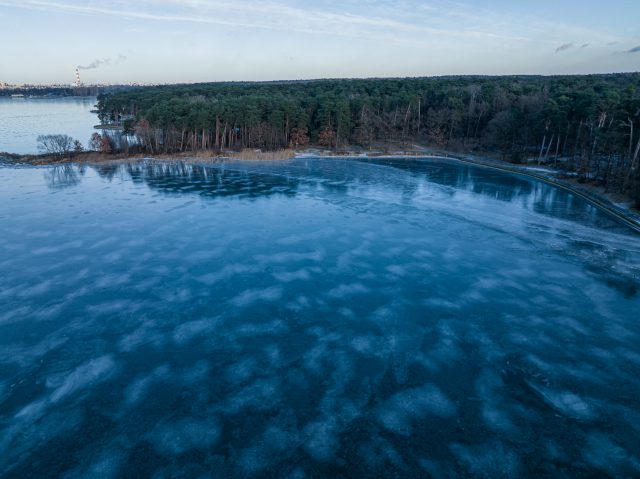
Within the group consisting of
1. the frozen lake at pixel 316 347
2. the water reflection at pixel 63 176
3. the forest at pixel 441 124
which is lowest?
the frozen lake at pixel 316 347

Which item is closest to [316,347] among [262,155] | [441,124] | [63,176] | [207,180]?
[207,180]

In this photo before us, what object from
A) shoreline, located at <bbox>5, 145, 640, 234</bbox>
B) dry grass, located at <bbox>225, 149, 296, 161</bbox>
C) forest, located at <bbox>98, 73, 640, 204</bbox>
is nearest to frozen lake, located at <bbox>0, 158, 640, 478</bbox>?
shoreline, located at <bbox>5, 145, 640, 234</bbox>

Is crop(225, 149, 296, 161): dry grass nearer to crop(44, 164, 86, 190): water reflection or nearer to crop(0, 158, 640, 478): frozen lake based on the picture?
crop(44, 164, 86, 190): water reflection

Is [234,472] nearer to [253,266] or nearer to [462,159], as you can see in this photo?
[253,266]

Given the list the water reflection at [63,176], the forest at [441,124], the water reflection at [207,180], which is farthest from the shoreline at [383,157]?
the water reflection at [207,180]

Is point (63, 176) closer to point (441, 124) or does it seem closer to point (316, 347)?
point (316, 347)

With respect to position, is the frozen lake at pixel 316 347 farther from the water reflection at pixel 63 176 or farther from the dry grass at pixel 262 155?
the dry grass at pixel 262 155
